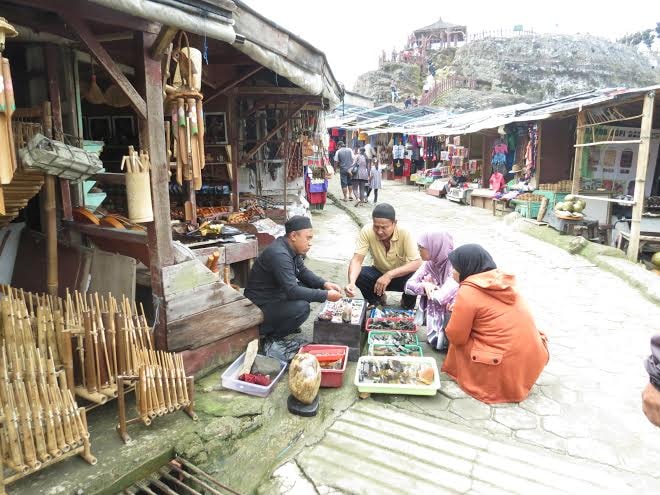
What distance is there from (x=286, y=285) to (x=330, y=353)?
779 millimetres

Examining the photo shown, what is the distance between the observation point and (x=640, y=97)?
28.9 feet

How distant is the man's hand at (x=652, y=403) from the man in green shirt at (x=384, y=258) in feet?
11.6

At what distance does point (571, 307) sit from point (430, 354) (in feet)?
9.81

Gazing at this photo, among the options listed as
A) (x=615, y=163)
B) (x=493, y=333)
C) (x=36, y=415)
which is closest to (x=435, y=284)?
(x=493, y=333)

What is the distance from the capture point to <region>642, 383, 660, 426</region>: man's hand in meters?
1.96

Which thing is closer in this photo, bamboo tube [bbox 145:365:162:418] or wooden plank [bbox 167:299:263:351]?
bamboo tube [bbox 145:365:162:418]

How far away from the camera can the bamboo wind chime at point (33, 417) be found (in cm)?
271

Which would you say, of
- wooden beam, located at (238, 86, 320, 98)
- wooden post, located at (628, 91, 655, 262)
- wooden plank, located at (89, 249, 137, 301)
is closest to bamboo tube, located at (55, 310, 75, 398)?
wooden plank, located at (89, 249, 137, 301)

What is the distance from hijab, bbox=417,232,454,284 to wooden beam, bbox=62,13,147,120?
10.0ft

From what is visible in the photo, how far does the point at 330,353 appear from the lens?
450 cm

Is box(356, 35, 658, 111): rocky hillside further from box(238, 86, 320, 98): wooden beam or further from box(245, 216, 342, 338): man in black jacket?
box(245, 216, 342, 338): man in black jacket

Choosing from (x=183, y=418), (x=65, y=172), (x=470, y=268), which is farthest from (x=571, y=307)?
(x=65, y=172)

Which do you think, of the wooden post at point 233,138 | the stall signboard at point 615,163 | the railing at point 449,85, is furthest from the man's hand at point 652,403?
the railing at point 449,85

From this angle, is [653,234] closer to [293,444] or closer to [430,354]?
[430,354]
